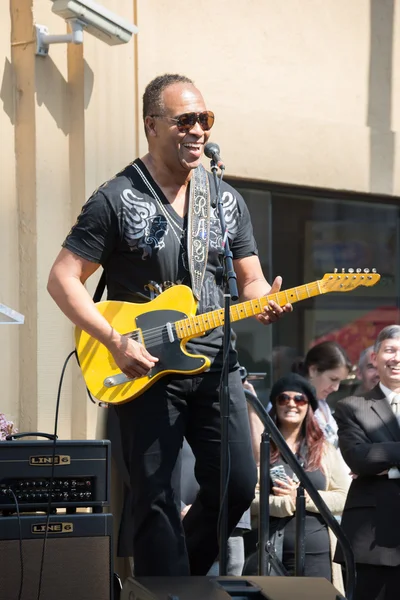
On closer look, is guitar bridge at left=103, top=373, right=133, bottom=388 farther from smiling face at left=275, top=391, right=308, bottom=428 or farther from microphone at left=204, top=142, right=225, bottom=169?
smiling face at left=275, top=391, right=308, bottom=428

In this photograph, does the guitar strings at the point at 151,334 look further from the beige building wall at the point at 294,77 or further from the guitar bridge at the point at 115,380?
the beige building wall at the point at 294,77

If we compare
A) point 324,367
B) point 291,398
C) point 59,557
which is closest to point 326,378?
point 324,367

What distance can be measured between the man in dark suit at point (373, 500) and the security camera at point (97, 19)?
8.63 ft

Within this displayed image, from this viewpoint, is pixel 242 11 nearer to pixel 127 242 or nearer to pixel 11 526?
pixel 127 242

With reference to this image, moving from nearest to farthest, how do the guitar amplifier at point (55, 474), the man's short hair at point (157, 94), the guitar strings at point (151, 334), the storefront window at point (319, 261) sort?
the guitar amplifier at point (55, 474)
the guitar strings at point (151, 334)
the man's short hair at point (157, 94)
the storefront window at point (319, 261)

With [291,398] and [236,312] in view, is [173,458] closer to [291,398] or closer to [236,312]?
[236,312]

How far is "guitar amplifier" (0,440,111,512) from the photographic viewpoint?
4508mm

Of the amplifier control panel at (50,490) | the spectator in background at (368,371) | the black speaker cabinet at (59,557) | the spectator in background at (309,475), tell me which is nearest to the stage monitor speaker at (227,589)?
the black speaker cabinet at (59,557)

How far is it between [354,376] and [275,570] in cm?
320

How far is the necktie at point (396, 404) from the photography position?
615cm

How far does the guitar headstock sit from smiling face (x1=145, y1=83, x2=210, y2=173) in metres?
0.75

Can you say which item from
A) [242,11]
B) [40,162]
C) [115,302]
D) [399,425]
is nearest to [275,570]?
[399,425]

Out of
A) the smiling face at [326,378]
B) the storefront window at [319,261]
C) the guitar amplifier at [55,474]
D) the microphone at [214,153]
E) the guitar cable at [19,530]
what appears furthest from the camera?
the storefront window at [319,261]

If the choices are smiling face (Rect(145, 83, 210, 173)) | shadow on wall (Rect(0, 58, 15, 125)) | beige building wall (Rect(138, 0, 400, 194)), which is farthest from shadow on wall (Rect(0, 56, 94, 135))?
smiling face (Rect(145, 83, 210, 173))
